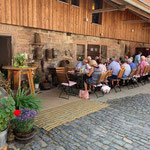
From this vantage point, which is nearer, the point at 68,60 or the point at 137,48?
the point at 68,60

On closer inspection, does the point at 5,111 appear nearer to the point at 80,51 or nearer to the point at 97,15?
the point at 80,51

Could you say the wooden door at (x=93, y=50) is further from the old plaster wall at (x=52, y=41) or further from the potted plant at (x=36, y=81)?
the potted plant at (x=36, y=81)

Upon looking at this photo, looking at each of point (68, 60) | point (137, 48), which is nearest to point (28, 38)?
point (68, 60)

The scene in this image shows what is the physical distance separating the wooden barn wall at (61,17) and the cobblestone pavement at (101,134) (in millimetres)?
4469

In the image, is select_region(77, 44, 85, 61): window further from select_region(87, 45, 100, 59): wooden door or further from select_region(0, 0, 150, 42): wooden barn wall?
select_region(0, 0, 150, 42): wooden barn wall

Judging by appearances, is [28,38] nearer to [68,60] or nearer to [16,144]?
[68,60]

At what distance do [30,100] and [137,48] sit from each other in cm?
1328

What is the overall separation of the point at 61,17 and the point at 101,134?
617 cm

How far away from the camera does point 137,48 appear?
14727 millimetres

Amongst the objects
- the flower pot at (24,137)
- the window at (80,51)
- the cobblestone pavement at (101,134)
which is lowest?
the cobblestone pavement at (101,134)

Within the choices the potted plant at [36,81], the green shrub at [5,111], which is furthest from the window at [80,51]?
the green shrub at [5,111]

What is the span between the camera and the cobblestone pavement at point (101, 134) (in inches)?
114

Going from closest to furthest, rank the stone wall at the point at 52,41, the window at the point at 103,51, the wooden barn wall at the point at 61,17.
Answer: the wooden barn wall at the point at 61,17 → the stone wall at the point at 52,41 → the window at the point at 103,51

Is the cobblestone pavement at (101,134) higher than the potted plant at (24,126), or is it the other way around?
the potted plant at (24,126)
